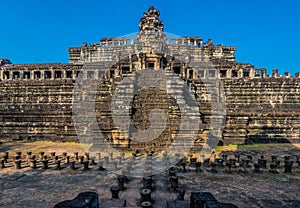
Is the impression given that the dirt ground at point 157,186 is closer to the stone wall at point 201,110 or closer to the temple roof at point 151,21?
the stone wall at point 201,110

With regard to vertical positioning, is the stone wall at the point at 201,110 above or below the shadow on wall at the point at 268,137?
above

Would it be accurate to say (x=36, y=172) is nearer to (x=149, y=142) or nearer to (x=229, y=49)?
(x=149, y=142)

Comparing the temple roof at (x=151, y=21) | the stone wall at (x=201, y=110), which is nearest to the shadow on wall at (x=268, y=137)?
the stone wall at (x=201, y=110)

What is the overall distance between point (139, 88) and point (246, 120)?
1001cm

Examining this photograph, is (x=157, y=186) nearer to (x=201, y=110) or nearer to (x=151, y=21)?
(x=201, y=110)

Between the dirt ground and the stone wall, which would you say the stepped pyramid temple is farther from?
the dirt ground

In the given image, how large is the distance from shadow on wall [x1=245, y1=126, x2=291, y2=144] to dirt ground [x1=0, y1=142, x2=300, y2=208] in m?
7.96

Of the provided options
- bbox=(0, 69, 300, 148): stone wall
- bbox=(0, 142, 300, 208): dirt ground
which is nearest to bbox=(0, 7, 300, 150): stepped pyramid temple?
bbox=(0, 69, 300, 148): stone wall

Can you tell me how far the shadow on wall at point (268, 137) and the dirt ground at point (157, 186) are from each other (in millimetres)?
7960

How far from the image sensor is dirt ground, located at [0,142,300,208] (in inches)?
276

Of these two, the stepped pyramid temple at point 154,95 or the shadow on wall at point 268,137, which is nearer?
the stepped pyramid temple at point 154,95

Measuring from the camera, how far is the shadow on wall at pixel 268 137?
62.4 ft

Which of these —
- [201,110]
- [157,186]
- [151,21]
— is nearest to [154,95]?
[201,110]

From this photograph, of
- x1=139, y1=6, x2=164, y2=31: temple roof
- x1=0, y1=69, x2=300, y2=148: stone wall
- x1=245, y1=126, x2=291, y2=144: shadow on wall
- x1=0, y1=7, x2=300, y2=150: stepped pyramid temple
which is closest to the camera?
x1=0, y1=7, x2=300, y2=150: stepped pyramid temple
